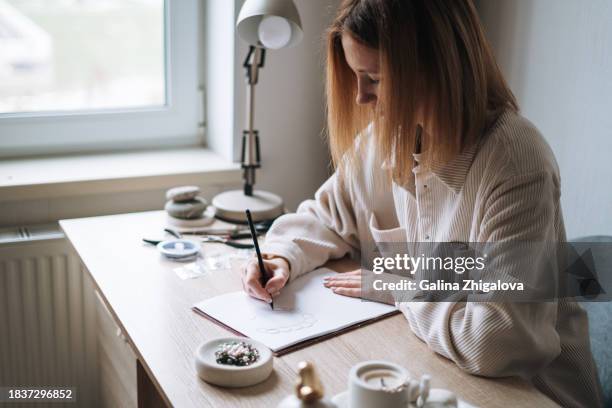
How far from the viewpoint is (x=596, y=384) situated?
132 cm

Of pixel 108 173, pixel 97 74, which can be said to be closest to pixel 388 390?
pixel 108 173

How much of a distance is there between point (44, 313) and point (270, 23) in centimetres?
100

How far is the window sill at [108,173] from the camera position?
198 cm

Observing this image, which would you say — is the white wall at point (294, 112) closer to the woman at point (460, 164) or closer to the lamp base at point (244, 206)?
the lamp base at point (244, 206)

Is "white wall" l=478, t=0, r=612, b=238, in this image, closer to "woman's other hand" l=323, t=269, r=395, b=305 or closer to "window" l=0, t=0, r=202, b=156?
"woman's other hand" l=323, t=269, r=395, b=305

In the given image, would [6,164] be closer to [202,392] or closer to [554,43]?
[202,392]

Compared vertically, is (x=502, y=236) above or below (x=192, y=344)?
above

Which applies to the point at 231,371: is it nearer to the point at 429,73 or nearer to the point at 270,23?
the point at 429,73

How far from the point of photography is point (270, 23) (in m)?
1.73

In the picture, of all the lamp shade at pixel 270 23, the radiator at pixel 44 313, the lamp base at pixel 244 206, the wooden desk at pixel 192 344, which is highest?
the lamp shade at pixel 270 23

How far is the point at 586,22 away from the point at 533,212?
0.71 m

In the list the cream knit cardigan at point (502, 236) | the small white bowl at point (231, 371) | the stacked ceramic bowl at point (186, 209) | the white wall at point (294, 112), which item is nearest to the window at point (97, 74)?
the white wall at point (294, 112)

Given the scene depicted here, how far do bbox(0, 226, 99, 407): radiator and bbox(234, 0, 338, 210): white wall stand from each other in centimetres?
60

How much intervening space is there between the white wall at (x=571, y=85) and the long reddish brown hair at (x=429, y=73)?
0.47m
